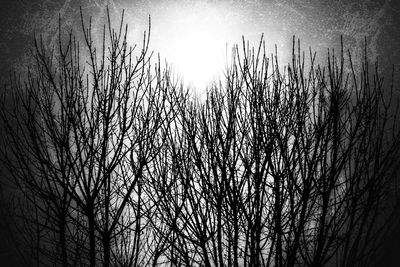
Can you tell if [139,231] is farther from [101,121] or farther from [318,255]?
[318,255]

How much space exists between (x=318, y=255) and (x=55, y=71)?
484 cm

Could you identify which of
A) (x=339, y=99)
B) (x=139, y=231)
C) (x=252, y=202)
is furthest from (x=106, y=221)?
(x=339, y=99)

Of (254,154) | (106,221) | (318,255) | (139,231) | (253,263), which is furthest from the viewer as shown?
(139,231)

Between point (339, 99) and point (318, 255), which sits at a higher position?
point (339, 99)

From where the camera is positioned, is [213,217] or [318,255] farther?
[213,217]

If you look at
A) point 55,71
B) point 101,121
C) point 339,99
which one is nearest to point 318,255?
point 339,99

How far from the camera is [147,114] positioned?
5930mm

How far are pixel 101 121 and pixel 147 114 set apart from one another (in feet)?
2.49

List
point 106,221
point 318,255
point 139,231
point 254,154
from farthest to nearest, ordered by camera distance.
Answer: point 139,231 < point 106,221 < point 254,154 < point 318,255

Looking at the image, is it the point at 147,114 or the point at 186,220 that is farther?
the point at 147,114

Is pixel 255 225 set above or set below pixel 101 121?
below

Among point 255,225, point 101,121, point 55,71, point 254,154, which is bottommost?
point 255,225

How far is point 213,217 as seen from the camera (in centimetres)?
545

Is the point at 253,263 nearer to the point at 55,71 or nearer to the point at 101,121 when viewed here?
the point at 101,121
